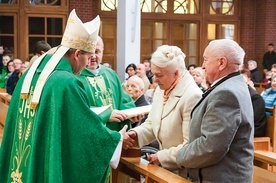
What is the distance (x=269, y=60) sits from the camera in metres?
15.1

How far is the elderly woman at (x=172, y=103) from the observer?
3.16 meters

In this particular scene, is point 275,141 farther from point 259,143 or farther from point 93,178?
point 93,178

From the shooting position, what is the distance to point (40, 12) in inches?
544

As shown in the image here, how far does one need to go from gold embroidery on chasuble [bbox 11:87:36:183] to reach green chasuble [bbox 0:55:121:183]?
1 cm

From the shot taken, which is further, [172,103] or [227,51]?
[172,103]

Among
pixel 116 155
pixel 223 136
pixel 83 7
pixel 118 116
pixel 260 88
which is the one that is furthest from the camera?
pixel 83 7

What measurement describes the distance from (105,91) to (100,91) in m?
0.05

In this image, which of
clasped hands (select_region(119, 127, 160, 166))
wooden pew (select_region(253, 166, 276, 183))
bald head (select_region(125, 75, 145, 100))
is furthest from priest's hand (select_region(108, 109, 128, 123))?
bald head (select_region(125, 75, 145, 100))

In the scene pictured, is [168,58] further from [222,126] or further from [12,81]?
[12,81]

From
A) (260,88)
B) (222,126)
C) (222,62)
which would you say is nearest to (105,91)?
(222,62)

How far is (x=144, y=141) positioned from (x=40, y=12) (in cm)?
1092

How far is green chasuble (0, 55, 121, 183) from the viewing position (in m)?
2.98

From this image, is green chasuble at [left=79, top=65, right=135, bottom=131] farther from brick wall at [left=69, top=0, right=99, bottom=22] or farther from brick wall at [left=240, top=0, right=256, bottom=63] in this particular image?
brick wall at [left=240, top=0, right=256, bottom=63]

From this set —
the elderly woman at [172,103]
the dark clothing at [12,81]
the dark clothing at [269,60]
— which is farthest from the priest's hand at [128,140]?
the dark clothing at [269,60]
